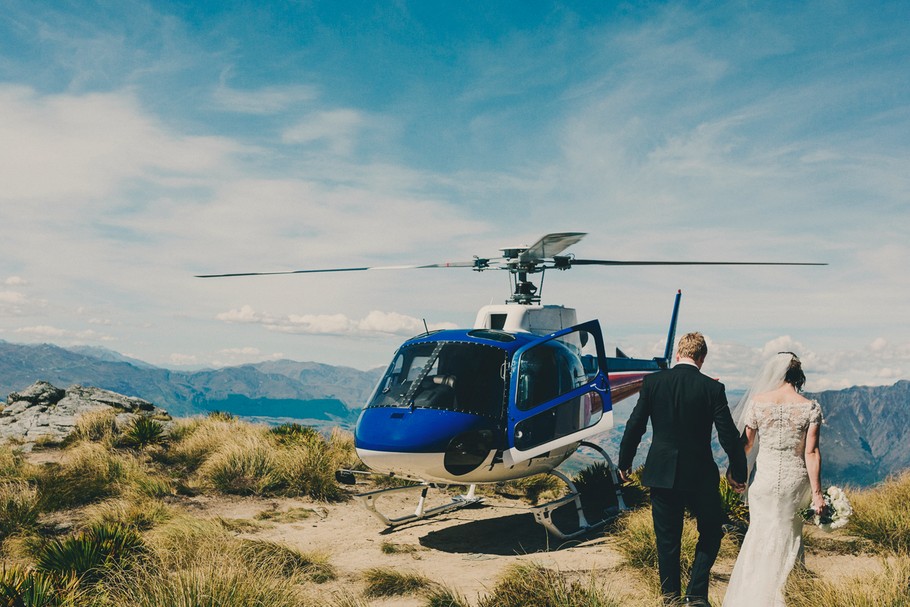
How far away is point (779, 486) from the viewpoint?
185 inches

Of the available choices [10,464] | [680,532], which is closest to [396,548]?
[680,532]

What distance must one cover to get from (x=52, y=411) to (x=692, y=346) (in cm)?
1627

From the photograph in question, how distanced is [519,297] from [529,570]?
5.09 metres

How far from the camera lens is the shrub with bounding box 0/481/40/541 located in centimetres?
784

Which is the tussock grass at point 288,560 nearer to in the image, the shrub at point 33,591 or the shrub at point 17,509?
the shrub at point 33,591

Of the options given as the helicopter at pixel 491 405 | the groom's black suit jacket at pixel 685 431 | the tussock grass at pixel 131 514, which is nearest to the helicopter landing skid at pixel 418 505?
the helicopter at pixel 491 405

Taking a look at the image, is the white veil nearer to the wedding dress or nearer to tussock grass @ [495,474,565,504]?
the wedding dress

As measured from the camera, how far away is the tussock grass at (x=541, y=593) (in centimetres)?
461

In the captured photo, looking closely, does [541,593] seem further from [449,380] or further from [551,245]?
[551,245]

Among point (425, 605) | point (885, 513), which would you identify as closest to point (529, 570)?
point (425, 605)

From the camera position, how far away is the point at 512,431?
732cm

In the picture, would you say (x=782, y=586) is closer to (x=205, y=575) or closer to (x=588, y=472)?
(x=205, y=575)

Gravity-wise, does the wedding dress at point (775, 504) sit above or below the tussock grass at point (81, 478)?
above

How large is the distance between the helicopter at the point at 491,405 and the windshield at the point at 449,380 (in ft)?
0.04
